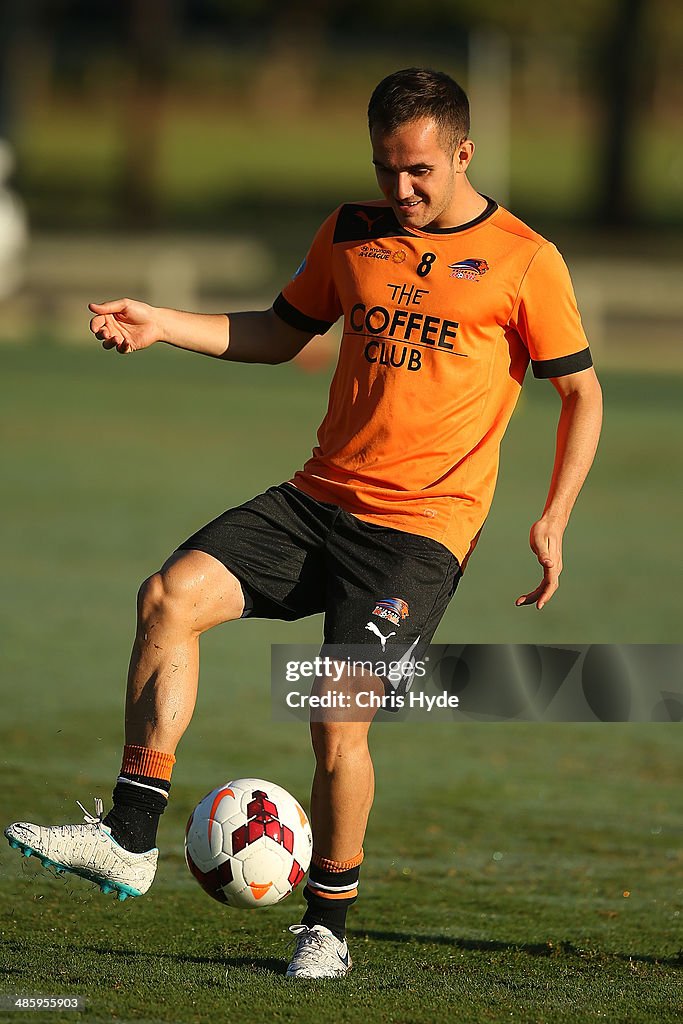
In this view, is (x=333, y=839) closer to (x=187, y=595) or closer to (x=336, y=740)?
(x=336, y=740)

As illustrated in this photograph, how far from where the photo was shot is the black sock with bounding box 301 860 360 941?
485cm

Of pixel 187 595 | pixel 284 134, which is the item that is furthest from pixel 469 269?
pixel 284 134

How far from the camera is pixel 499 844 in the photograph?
21.1ft

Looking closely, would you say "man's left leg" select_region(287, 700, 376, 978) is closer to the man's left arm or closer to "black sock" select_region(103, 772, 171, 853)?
"black sock" select_region(103, 772, 171, 853)

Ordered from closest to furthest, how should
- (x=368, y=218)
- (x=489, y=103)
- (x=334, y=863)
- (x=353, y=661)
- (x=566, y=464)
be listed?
1. (x=353, y=661)
2. (x=334, y=863)
3. (x=566, y=464)
4. (x=368, y=218)
5. (x=489, y=103)

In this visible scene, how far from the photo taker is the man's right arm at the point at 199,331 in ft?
16.3

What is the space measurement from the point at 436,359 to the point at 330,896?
1566 mm

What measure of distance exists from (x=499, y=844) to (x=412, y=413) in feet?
7.30

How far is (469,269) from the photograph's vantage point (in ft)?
16.0

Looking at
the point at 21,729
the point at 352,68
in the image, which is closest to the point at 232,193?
the point at 352,68

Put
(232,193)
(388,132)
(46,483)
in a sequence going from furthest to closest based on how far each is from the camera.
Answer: (232,193), (46,483), (388,132)

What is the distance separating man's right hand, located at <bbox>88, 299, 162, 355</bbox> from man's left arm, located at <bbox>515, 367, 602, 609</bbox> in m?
1.19

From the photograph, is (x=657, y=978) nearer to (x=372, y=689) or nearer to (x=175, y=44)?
(x=372, y=689)

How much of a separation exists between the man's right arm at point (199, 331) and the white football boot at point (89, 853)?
1.36 m
